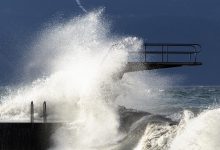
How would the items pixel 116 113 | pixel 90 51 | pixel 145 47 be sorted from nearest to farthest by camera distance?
pixel 116 113 → pixel 145 47 → pixel 90 51

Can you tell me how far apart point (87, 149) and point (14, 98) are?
40.0ft

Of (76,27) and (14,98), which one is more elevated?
(76,27)

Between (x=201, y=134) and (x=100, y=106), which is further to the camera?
(x=100, y=106)

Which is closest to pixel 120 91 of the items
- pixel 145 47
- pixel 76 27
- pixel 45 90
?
pixel 145 47

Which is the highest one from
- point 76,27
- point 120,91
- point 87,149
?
point 76,27

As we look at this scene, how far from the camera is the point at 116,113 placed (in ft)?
85.5

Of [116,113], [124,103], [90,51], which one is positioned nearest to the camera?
[116,113]

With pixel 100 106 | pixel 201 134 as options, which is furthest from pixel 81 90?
pixel 201 134

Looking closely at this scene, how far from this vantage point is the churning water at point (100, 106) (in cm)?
2073

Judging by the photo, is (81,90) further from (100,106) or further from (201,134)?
(201,134)

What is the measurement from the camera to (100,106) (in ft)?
89.1

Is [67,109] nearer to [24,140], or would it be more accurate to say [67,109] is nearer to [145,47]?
[145,47]

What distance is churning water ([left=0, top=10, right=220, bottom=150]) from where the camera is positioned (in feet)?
68.0

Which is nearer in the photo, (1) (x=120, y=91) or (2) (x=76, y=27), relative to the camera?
(1) (x=120, y=91)
